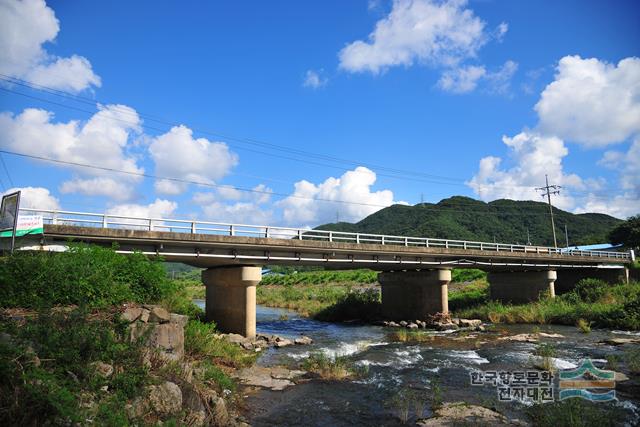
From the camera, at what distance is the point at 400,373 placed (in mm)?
15250

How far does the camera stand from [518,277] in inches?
1671

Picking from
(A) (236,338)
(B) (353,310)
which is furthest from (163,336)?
(B) (353,310)

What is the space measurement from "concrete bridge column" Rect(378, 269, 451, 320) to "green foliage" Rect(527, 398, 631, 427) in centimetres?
2351

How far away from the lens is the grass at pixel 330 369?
14.2 metres

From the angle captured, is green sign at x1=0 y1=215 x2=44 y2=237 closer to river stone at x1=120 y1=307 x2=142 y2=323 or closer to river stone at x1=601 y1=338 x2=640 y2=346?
river stone at x1=120 y1=307 x2=142 y2=323

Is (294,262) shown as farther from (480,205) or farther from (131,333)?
(480,205)

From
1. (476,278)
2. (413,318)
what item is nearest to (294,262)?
(413,318)

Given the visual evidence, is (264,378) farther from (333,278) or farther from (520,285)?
(333,278)

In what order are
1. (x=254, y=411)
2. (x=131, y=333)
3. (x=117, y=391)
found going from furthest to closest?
(x=254, y=411) < (x=131, y=333) < (x=117, y=391)

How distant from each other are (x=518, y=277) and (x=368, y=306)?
16.9 m

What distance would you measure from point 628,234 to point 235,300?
259 feet

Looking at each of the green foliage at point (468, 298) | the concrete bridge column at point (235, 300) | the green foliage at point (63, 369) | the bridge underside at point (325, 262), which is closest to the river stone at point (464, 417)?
the green foliage at point (63, 369)

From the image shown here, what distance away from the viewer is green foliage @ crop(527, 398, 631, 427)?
8445 mm

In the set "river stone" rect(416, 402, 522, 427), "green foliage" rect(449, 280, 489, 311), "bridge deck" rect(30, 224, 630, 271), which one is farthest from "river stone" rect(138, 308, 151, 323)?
"green foliage" rect(449, 280, 489, 311)
